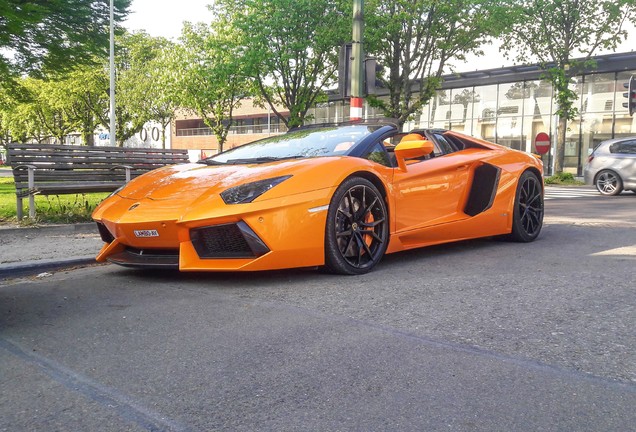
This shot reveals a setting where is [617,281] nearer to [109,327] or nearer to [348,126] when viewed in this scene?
[348,126]

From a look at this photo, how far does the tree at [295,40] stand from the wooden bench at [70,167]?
47.3ft

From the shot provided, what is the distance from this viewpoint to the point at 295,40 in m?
23.7

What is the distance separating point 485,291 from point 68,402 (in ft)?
8.80

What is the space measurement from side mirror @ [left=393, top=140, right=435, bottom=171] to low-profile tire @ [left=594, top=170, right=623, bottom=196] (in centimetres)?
1269

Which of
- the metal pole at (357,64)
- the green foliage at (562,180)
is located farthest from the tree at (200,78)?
the metal pole at (357,64)

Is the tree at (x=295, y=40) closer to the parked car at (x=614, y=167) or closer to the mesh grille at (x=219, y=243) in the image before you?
the parked car at (x=614, y=167)

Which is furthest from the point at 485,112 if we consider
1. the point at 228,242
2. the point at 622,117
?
the point at 228,242

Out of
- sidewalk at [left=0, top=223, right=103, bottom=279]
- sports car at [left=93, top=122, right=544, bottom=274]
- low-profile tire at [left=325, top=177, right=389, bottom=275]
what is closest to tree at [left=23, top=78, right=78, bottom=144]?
sidewalk at [left=0, top=223, right=103, bottom=279]

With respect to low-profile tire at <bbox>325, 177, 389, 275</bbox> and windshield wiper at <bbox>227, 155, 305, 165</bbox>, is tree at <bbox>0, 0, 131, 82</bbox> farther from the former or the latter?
low-profile tire at <bbox>325, 177, 389, 275</bbox>

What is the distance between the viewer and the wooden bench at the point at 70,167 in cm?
772

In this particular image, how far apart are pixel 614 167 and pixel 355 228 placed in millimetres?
13307

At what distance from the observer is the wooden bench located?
772 cm

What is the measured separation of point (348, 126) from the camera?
223 inches

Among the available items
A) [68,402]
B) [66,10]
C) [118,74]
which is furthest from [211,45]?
[68,402]
